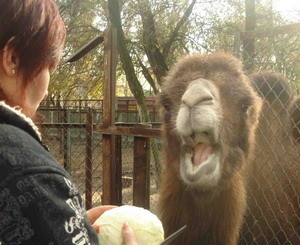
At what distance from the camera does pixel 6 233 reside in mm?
1271

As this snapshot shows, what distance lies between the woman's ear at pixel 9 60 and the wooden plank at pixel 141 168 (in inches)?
94.2

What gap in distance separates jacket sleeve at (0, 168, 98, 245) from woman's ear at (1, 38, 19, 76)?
45 cm

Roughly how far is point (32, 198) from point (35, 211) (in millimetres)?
40

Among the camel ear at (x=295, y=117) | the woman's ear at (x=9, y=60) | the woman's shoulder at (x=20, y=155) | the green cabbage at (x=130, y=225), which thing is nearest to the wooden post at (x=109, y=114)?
the camel ear at (x=295, y=117)

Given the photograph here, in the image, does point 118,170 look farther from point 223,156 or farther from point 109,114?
point 223,156

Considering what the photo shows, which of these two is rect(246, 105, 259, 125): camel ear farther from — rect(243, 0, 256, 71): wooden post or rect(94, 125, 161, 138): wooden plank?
rect(94, 125, 161, 138): wooden plank

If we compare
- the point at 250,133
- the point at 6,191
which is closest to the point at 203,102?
the point at 250,133

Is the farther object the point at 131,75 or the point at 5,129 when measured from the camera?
the point at 131,75

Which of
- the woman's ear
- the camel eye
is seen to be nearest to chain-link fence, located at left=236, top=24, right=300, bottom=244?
the camel eye

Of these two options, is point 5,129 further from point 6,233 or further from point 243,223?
point 243,223

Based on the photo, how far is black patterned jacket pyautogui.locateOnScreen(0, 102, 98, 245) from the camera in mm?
1271

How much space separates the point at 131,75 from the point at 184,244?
12.0 feet

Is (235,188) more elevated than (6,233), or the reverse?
(6,233)

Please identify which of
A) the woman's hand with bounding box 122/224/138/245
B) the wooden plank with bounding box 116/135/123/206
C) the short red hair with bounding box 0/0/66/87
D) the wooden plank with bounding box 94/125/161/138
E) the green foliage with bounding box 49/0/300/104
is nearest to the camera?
the short red hair with bounding box 0/0/66/87
